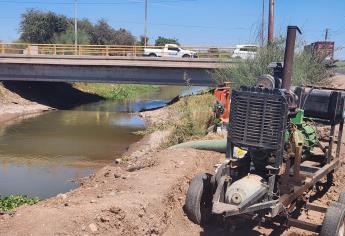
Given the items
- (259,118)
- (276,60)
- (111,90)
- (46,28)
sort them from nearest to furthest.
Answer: (259,118) < (276,60) < (111,90) < (46,28)

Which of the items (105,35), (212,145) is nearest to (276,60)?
(212,145)

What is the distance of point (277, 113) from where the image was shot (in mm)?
6242

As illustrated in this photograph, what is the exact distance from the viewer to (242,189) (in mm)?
6383

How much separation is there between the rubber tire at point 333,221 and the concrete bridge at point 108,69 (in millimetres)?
24253

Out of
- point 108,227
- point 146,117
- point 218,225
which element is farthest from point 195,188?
point 146,117

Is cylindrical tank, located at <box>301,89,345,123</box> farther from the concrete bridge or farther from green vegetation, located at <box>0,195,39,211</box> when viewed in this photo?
the concrete bridge

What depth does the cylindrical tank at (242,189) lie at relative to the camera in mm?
6324

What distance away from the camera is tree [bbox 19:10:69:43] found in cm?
7169

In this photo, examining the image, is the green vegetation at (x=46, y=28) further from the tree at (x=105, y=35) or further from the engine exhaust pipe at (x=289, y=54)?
the engine exhaust pipe at (x=289, y=54)

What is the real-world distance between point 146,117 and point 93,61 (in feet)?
18.3

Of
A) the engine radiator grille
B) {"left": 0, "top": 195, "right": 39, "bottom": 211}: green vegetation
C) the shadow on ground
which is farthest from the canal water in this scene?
the engine radiator grille

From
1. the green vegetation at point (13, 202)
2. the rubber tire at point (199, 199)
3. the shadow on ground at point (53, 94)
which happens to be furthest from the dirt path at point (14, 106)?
the rubber tire at point (199, 199)

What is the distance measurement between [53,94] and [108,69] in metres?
9.30

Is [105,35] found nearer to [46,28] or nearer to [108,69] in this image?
[46,28]
